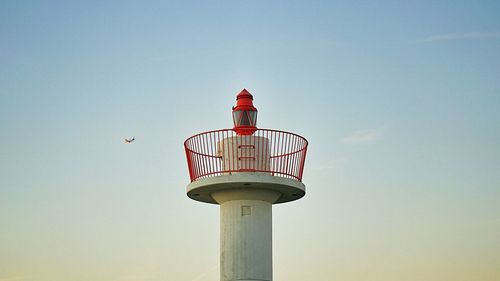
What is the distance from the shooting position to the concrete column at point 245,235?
25.6 meters

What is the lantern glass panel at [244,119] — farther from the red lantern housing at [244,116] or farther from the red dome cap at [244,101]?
the red dome cap at [244,101]

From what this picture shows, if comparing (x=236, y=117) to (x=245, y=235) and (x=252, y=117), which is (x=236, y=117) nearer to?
(x=252, y=117)

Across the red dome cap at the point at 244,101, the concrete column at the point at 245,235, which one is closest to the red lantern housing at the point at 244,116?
the red dome cap at the point at 244,101

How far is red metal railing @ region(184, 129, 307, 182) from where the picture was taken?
84.9ft

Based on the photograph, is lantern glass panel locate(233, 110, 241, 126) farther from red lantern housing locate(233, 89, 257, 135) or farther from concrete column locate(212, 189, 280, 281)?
concrete column locate(212, 189, 280, 281)

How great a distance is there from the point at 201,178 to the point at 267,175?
214cm

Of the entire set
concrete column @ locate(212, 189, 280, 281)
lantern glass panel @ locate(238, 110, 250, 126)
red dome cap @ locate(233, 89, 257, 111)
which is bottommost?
concrete column @ locate(212, 189, 280, 281)

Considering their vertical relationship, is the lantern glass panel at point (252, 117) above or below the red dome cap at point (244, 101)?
below

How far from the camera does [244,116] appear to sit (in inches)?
1048

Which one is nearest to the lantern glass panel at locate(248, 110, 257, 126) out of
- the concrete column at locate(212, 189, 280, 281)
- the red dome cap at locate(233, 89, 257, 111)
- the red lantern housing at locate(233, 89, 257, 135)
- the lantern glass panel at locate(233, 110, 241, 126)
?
the red lantern housing at locate(233, 89, 257, 135)

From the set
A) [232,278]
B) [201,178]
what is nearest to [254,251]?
[232,278]

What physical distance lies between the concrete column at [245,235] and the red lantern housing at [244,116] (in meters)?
2.01

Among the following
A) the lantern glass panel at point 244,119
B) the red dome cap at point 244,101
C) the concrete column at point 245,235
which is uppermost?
the red dome cap at point 244,101

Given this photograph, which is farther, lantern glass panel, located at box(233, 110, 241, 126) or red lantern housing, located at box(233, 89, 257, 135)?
lantern glass panel, located at box(233, 110, 241, 126)
